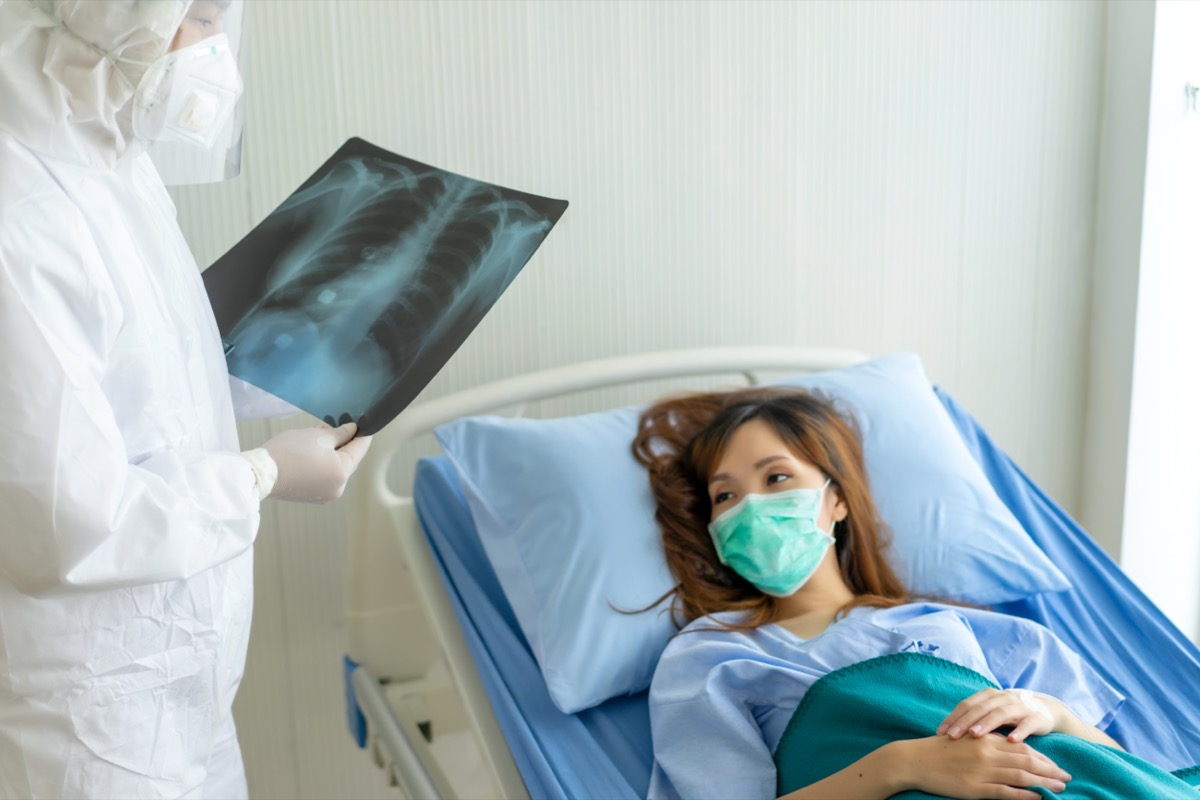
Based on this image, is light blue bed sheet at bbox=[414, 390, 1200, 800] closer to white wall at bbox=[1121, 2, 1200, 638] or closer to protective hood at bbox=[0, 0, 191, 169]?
white wall at bbox=[1121, 2, 1200, 638]

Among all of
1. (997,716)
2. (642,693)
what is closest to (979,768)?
(997,716)

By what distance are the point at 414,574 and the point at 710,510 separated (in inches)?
18.5

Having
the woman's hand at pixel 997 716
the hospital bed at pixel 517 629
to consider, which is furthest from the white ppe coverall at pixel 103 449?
the woman's hand at pixel 997 716

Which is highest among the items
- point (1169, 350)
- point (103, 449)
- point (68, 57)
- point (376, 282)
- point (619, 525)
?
point (68, 57)

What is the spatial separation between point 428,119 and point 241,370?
0.77 meters

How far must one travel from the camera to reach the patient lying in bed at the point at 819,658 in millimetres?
1226

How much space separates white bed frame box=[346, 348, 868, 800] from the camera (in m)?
1.75

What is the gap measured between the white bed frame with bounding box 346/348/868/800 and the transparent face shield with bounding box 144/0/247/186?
0.69 meters

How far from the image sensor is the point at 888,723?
1295 millimetres

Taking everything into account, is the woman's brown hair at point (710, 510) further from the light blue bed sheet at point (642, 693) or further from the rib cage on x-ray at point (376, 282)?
the rib cage on x-ray at point (376, 282)

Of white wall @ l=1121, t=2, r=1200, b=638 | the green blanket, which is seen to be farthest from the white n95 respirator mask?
white wall @ l=1121, t=2, r=1200, b=638

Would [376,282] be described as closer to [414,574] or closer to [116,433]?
[116,433]

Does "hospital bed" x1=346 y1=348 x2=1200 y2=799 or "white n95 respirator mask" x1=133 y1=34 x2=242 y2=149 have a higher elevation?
"white n95 respirator mask" x1=133 y1=34 x2=242 y2=149

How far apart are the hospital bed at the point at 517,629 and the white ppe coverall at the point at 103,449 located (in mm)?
413
